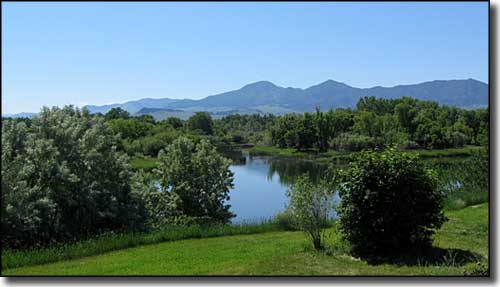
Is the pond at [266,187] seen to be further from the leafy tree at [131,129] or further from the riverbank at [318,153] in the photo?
the leafy tree at [131,129]

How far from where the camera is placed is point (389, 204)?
199 inches

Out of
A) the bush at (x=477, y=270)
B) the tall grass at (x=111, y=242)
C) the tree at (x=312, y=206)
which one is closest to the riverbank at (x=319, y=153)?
the tall grass at (x=111, y=242)

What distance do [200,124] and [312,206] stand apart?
37.5 meters

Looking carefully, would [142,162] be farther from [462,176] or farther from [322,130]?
[322,130]

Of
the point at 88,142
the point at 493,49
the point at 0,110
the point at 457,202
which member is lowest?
the point at 457,202

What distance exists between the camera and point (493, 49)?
461 cm

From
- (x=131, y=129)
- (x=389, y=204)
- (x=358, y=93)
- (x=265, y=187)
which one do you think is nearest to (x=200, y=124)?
(x=131, y=129)

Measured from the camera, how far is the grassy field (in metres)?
4.62

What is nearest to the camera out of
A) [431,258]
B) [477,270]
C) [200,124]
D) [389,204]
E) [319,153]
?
[477,270]

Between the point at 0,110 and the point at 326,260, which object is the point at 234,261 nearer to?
the point at 326,260

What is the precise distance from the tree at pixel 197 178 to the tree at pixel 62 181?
7.57ft

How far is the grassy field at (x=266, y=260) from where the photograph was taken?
4.62m

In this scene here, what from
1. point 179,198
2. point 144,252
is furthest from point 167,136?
point 144,252

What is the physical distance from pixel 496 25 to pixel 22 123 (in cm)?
569
